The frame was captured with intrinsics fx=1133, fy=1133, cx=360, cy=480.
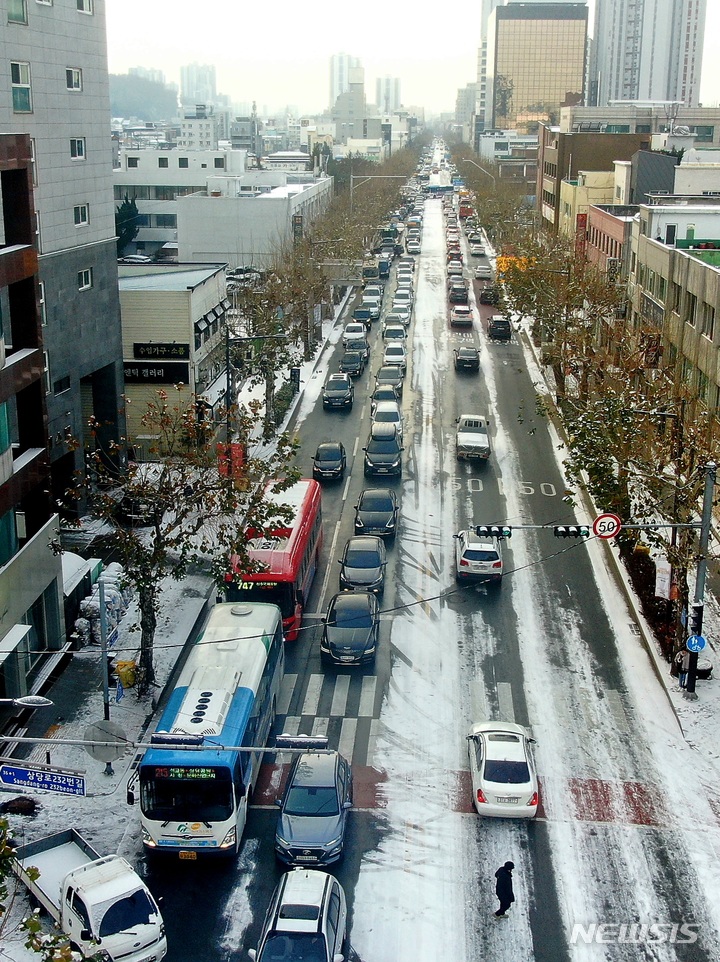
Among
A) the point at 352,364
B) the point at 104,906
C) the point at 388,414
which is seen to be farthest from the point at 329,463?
the point at 104,906

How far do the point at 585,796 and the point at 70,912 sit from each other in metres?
12.2

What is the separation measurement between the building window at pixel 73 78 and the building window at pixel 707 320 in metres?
27.6

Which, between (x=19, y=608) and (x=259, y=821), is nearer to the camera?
(x=259, y=821)

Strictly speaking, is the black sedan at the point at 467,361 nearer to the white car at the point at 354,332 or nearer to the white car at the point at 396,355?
the white car at the point at 396,355

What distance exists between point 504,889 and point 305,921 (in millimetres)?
4272

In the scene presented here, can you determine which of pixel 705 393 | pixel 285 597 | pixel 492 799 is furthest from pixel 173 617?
pixel 705 393

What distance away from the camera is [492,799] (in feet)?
85.6

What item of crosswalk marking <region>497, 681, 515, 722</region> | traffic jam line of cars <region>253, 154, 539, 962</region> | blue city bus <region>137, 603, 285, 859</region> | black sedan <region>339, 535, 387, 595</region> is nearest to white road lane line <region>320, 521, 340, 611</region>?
traffic jam line of cars <region>253, 154, 539, 962</region>

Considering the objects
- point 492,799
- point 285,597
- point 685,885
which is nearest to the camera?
point 685,885

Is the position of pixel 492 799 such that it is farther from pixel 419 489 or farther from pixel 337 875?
pixel 419 489

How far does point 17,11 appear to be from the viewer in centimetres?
3950

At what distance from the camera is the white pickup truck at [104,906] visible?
20891mm

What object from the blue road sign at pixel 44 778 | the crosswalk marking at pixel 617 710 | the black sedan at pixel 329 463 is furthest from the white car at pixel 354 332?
the blue road sign at pixel 44 778

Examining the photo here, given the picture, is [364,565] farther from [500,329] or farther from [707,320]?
[500,329]
